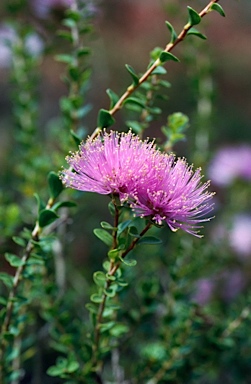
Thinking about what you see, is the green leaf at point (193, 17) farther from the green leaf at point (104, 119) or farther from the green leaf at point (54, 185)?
the green leaf at point (54, 185)

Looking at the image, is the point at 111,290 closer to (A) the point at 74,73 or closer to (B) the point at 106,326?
(B) the point at 106,326

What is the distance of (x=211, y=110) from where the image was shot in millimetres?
1998

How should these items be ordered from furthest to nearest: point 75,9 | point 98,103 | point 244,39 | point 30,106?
point 244,39
point 98,103
point 30,106
point 75,9

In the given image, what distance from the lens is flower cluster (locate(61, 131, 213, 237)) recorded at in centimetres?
83

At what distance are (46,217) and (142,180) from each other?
0.21 meters

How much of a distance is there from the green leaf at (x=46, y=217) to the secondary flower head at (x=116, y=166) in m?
0.09

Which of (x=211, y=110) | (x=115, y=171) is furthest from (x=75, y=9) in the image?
(x=211, y=110)

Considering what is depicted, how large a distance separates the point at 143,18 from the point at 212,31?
3.17 ft

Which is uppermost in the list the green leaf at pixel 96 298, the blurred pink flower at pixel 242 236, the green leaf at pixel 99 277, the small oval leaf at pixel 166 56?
A: the blurred pink flower at pixel 242 236

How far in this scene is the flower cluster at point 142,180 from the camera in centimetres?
83

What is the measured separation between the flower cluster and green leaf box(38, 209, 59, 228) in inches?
4.0

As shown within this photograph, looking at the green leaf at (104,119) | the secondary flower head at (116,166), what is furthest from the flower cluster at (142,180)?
the green leaf at (104,119)

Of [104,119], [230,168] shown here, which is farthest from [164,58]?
Result: [230,168]

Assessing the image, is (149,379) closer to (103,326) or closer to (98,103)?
(103,326)
